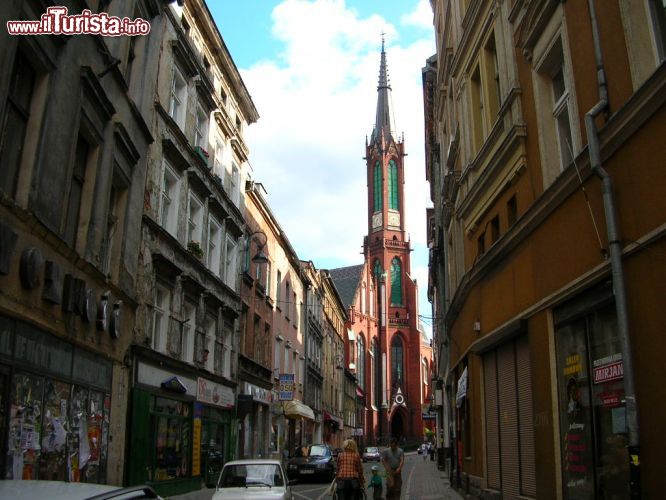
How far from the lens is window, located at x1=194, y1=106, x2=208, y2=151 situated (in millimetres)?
21969

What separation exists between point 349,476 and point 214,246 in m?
13.1

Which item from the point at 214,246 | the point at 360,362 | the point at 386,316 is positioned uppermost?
the point at 386,316

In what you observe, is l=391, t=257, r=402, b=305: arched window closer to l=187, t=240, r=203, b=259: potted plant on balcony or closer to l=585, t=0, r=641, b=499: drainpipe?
l=187, t=240, r=203, b=259: potted plant on balcony

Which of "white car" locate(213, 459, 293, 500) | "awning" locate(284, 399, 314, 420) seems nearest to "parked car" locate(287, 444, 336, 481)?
"awning" locate(284, 399, 314, 420)

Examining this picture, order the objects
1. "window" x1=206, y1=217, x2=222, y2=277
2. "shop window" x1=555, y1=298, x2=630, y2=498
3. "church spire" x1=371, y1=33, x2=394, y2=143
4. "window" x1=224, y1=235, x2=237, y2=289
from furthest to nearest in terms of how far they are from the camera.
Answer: "church spire" x1=371, y1=33, x2=394, y2=143 → "window" x1=224, y1=235, x2=237, y2=289 → "window" x1=206, y1=217, x2=222, y2=277 → "shop window" x1=555, y1=298, x2=630, y2=498

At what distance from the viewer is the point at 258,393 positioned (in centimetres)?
2775

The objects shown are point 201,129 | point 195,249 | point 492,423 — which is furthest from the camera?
point 201,129

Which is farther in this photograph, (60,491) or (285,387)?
(285,387)

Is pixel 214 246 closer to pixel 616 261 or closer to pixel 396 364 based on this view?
pixel 616 261

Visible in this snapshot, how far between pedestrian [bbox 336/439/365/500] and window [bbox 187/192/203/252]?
10.7 m

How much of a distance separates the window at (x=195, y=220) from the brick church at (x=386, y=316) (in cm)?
5833

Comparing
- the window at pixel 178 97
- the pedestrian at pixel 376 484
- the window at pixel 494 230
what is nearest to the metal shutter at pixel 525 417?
the pedestrian at pixel 376 484

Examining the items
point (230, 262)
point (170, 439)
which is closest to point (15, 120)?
point (170, 439)

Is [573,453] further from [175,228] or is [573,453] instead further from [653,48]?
[175,228]
